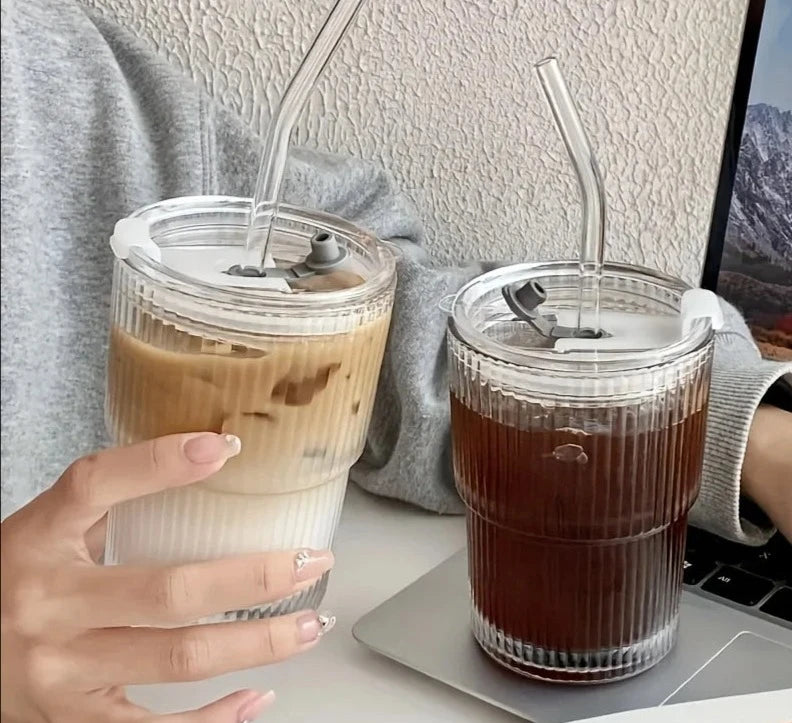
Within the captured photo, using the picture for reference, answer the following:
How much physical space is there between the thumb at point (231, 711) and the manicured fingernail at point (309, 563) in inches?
2.0

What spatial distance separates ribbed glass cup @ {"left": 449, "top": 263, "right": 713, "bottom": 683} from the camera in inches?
19.1

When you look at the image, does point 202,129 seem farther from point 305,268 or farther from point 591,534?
point 591,534

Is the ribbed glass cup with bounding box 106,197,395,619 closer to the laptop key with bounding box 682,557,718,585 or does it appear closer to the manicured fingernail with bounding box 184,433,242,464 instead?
the manicured fingernail with bounding box 184,433,242,464

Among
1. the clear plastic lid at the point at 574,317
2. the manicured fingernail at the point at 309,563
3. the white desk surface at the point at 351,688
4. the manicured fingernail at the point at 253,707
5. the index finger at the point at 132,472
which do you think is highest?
the clear plastic lid at the point at 574,317

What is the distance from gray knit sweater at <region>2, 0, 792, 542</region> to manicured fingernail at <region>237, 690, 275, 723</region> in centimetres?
19

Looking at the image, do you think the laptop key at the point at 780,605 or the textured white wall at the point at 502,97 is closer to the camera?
the laptop key at the point at 780,605

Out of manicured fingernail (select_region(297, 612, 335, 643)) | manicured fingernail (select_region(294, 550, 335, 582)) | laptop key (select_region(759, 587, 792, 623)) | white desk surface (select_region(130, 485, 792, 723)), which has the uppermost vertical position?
manicured fingernail (select_region(294, 550, 335, 582))

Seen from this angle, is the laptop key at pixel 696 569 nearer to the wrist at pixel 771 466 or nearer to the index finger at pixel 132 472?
the wrist at pixel 771 466

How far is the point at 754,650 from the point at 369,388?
0.23 m

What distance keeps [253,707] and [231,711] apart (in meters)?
0.01

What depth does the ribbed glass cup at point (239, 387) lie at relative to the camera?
473 millimetres

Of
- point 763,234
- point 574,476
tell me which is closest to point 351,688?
point 574,476

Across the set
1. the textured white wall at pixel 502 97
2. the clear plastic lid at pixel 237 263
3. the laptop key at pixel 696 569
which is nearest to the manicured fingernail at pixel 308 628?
the clear plastic lid at pixel 237 263

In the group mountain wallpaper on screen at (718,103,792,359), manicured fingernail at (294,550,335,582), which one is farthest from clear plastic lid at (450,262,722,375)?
mountain wallpaper on screen at (718,103,792,359)
